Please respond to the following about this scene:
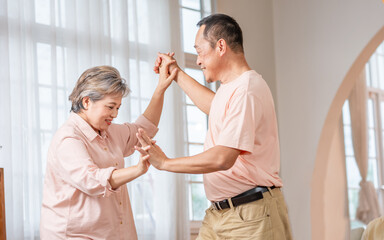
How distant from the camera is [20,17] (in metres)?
4.18

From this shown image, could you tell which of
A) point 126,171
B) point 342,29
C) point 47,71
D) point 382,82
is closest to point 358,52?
point 342,29

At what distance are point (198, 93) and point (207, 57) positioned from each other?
0.41m

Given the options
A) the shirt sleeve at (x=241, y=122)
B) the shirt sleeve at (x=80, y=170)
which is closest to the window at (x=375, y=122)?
the shirt sleeve at (x=241, y=122)

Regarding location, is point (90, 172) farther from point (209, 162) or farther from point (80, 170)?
point (209, 162)

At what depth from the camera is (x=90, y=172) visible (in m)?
2.74

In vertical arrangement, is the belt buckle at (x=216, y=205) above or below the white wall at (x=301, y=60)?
below

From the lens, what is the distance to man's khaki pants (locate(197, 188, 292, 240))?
2.81 meters

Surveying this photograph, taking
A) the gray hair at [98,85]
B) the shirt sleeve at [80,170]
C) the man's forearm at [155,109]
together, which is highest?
the gray hair at [98,85]

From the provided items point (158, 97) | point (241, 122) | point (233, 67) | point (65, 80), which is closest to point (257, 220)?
point (241, 122)

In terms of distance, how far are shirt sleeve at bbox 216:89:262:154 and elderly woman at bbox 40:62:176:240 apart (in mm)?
423

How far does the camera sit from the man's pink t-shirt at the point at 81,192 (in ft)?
9.07

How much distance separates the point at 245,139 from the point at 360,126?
21.3ft

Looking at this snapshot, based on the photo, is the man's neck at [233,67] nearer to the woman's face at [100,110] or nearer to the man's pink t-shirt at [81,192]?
the woman's face at [100,110]

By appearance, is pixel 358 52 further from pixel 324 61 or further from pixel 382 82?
pixel 382 82
